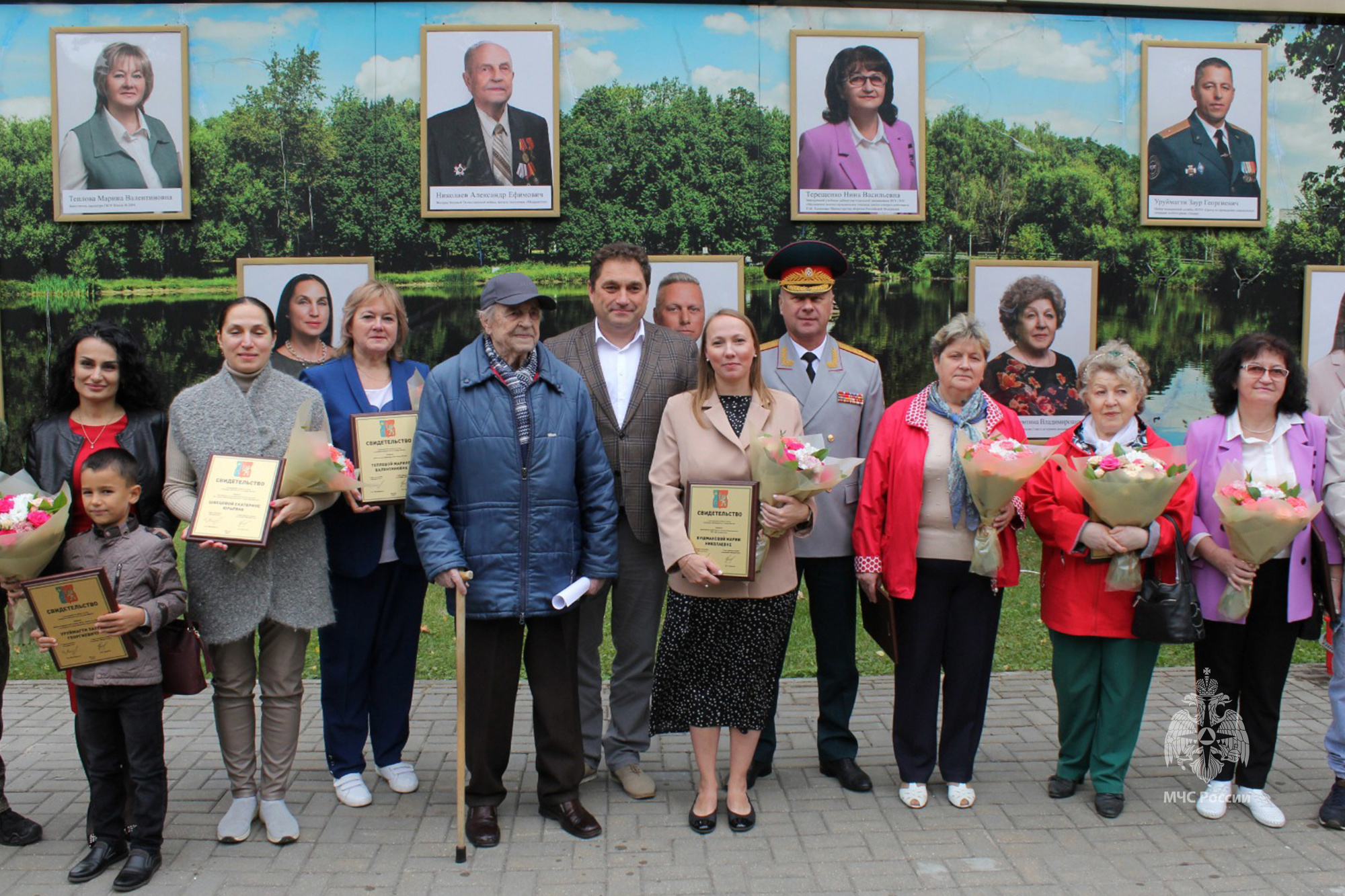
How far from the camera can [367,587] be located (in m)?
4.40

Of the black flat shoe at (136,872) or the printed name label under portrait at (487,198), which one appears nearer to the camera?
the black flat shoe at (136,872)

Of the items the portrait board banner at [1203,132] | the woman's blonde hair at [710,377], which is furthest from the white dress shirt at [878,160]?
the woman's blonde hair at [710,377]

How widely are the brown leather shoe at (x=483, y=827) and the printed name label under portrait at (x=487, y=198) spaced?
4530 mm

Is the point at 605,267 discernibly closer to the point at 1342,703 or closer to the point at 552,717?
the point at 552,717

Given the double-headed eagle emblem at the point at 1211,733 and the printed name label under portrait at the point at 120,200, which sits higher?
the printed name label under portrait at the point at 120,200

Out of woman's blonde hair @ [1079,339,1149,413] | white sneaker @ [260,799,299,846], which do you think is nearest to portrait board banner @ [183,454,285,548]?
white sneaker @ [260,799,299,846]

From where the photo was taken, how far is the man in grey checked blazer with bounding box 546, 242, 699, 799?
4.41 metres

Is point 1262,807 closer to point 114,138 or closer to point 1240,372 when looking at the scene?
point 1240,372

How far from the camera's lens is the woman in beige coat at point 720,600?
4074 mm

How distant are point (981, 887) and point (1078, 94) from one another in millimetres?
6168

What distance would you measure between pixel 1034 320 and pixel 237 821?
6366mm

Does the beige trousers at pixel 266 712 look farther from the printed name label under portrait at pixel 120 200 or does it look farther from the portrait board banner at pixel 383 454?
the printed name label under portrait at pixel 120 200

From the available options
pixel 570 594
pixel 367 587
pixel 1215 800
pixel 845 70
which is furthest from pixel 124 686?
pixel 845 70

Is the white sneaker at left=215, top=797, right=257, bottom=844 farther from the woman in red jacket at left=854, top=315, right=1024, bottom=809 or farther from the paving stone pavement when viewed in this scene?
the woman in red jacket at left=854, top=315, right=1024, bottom=809
